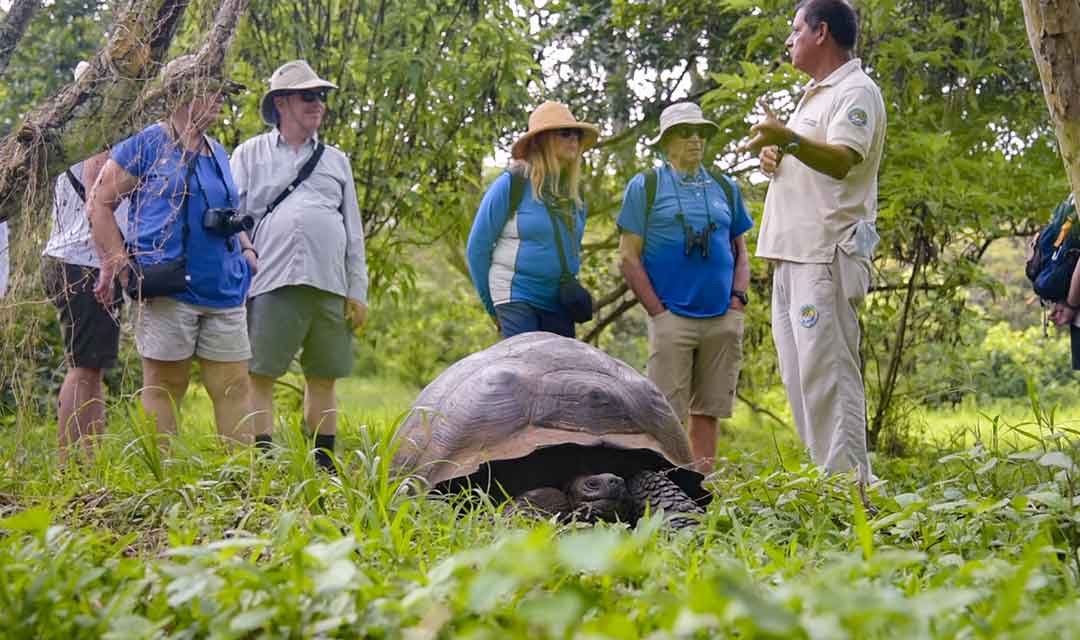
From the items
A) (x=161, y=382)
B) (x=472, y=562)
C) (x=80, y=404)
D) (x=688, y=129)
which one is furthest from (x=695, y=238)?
(x=472, y=562)

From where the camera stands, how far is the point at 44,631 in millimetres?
1818

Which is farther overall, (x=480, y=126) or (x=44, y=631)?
(x=480, y=126)

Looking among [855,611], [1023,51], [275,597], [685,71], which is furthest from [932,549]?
[685,71]

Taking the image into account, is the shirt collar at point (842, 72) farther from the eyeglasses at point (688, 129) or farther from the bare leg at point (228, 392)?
the bare leg at point (228, 392)

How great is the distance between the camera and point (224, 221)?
4.44 meters

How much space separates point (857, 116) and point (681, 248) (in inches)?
41.8

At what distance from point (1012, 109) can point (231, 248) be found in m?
4.80

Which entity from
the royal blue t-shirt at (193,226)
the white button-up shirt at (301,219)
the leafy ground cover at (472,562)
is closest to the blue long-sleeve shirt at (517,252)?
the white button-up shirt at (301,219)

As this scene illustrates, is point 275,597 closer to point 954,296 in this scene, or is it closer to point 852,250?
point 852,250

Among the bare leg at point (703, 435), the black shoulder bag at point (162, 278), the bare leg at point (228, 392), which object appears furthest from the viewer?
the bare leg at point (703, 435)

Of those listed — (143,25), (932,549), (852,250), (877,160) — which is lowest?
(932,549)

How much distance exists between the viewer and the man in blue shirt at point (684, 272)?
193 inches

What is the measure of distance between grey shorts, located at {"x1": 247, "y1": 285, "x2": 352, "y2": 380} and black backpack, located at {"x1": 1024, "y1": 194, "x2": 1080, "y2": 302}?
3.18 meters

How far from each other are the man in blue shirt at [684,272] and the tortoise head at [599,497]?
4.80 feet
